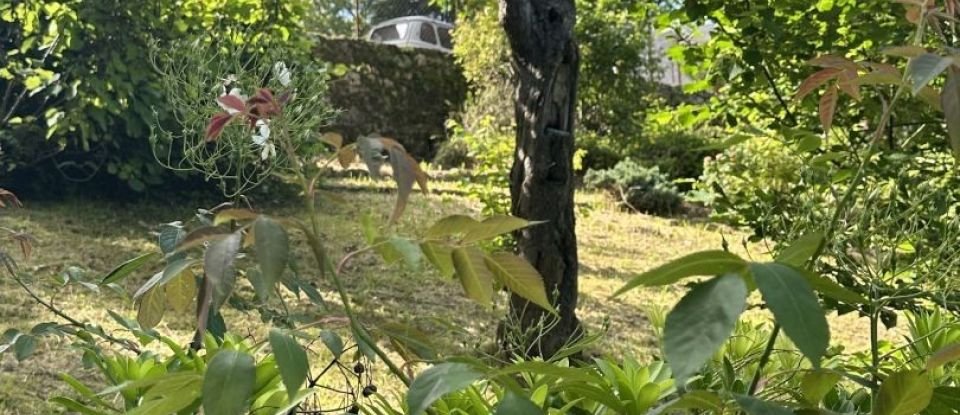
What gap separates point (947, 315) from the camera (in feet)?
5.12

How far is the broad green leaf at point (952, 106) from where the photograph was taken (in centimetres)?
57

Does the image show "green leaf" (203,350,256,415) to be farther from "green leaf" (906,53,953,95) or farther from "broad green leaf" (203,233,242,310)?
"green leaf" (906,53,953,95)

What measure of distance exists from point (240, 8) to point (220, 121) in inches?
215

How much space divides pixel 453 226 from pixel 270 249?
0.18m

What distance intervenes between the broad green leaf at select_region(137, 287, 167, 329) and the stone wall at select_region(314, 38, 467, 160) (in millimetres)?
10911

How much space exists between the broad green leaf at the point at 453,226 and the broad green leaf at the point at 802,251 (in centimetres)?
23

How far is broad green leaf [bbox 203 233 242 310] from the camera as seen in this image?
1.75 ft

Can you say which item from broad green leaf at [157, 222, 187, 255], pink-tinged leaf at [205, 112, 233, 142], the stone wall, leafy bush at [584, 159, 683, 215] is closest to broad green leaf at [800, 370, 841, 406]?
pink-tinged leaf at [205, 112, 233, 142]

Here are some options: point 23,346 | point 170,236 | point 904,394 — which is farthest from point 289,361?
point 23,346

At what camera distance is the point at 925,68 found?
0.54 metres

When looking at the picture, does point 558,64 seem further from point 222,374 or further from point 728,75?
point 222,374

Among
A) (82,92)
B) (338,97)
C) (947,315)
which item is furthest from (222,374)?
(338,97)

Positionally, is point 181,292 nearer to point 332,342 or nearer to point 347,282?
point 332,342

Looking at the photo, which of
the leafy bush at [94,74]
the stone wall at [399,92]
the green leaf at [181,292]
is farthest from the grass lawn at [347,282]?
the stone wall at [399,92]
